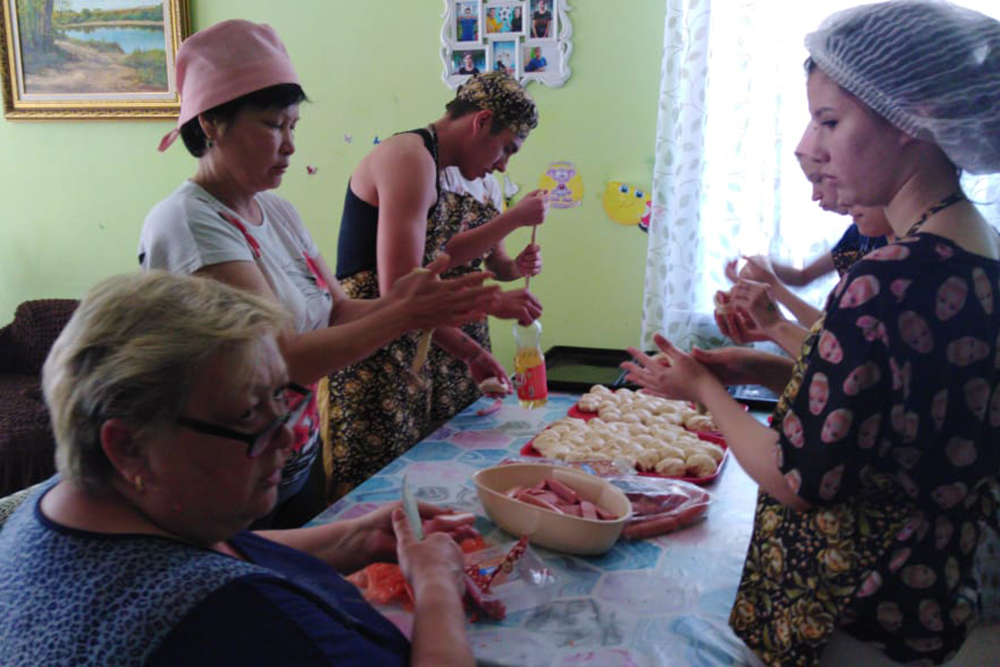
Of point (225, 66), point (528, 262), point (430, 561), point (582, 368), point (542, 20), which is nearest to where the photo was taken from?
point (430, 561)

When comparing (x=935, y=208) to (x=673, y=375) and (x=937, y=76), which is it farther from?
(x=673, y=375)

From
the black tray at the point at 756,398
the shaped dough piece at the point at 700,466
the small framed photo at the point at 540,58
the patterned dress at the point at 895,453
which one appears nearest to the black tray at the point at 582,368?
the black tray at the point at 756,398

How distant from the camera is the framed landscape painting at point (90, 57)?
146 inches

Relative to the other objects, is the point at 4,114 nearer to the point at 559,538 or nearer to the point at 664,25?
the point at 664,25

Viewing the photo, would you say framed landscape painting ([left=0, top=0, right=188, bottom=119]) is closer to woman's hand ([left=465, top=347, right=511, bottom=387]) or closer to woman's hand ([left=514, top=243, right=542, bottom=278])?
woman's hand ([left=514, top=243, right=542, bottom=278])

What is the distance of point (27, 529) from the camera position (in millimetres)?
798

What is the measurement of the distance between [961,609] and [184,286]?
1.05 m

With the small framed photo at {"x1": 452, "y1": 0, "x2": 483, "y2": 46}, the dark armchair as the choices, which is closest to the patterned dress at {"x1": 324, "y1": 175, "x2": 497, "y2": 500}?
the dark armchair

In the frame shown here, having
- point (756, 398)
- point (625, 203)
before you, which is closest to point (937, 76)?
point (756, 398)

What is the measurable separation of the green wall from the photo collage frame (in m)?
0.06

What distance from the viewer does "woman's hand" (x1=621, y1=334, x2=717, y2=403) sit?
1.26 metres

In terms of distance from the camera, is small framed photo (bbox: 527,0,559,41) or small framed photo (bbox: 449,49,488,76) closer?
small framed photo (bbox: 527,0,559,41)

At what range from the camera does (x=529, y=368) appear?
2.08 m

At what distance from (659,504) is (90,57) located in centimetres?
375
